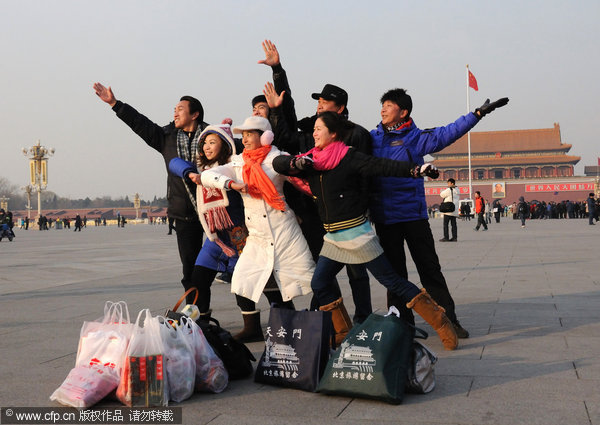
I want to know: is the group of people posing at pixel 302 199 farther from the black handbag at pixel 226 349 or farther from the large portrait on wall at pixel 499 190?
the large portrait on wall at pixel 499 190

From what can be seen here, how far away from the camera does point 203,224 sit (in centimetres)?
445

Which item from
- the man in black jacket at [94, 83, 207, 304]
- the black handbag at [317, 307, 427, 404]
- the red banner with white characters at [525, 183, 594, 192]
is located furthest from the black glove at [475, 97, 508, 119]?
the red banner with white characters at [525, 183, 594, 192]

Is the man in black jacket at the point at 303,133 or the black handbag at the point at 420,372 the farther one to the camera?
the man in black jacket at the point at 303,133

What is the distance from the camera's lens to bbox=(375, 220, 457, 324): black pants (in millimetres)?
4477

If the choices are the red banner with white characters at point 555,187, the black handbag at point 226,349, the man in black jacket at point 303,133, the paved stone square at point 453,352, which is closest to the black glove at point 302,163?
the man in black jacket at point 303,133

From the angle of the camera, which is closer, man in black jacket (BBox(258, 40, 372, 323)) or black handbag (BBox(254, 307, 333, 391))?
black handbag (BBox(254, 307, 333, 391))

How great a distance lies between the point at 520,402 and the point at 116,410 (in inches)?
69.1

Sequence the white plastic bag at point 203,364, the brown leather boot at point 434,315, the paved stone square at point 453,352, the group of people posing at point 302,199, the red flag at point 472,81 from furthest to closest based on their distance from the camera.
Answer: the red flag at point 472,81 < the brown leather boot at point 434,315 < the group of people posing at point 302,199 < the white plastic bag at point 203,364 < the paved stone square at point 453,352

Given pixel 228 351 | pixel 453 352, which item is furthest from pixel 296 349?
pixel 453 352

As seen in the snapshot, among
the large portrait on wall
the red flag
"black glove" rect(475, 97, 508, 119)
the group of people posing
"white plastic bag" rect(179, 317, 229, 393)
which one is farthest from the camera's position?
the large portrait on wall

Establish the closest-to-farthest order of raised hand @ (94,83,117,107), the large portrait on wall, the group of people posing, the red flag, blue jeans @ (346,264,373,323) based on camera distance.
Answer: the group of people posing → blue jeans @ (346,264,373,323) → raised hand @ (94,83,117,107) → the red flag → the large portrait on wall

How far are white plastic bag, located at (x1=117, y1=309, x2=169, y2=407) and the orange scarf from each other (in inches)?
52.3

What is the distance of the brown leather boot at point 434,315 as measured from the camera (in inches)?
159

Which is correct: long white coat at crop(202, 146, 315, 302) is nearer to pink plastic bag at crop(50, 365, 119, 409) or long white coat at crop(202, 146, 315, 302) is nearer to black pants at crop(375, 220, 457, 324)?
black pants at crop(375, 220, 457, 324)
